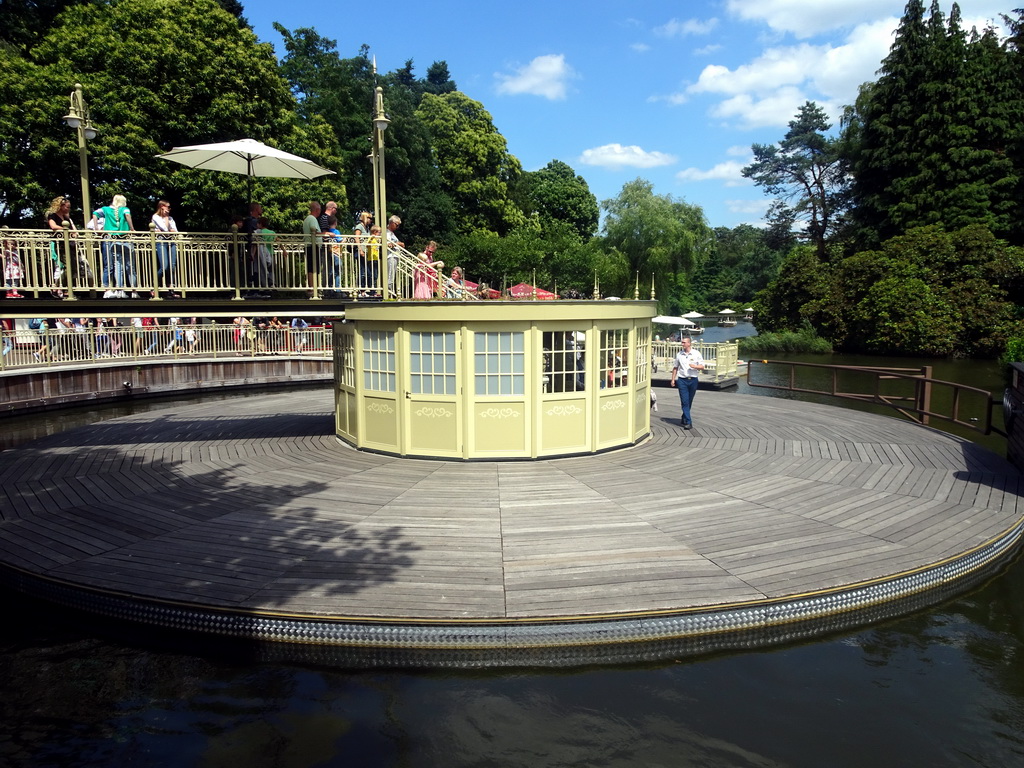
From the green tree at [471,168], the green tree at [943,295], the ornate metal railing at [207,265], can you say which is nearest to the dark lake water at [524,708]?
the ornate metal railing at [207,265]

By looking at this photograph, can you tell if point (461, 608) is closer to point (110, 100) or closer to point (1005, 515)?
point (1005, 515)

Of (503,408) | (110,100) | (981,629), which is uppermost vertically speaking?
(110,100)

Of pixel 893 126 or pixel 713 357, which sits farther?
pixel 893 126

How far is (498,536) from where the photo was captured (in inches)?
285

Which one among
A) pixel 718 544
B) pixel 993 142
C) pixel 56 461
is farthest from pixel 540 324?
pixel 993 142

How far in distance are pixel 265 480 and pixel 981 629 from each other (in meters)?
8.47

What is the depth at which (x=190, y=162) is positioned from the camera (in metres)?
11.0

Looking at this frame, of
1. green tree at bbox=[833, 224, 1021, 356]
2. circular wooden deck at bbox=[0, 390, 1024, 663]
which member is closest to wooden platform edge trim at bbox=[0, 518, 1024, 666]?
circular wooden deck at bbox=[0, 390, 1024, 663]

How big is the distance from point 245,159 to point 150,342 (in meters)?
13.0

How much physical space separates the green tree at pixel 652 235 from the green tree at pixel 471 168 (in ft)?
31.0

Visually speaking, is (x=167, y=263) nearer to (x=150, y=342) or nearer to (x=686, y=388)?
(x=686, y=388)

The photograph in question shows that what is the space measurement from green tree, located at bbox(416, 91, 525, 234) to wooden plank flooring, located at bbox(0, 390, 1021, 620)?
42223 millimetres

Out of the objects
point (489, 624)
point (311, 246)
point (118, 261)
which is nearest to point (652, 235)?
point (311, 246)

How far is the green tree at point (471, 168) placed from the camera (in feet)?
170
